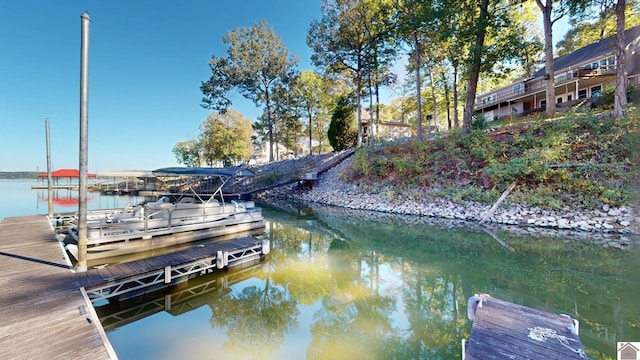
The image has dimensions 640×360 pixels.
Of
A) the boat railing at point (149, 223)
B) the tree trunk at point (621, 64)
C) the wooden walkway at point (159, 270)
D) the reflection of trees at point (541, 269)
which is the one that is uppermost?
the tree trunk at point (621, 64)

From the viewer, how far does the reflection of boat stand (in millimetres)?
7578

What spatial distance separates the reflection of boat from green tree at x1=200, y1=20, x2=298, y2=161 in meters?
20.8

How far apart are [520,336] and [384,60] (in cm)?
2226

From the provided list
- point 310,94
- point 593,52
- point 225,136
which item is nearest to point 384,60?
point 310,94

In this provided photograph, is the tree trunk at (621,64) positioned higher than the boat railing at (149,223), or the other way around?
the tree trunk at (621,64)

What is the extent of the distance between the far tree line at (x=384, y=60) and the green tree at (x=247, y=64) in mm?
105

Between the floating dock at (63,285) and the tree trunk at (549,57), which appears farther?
the tree trunk at (549,57)

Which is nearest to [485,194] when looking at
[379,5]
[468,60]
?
[468,60]

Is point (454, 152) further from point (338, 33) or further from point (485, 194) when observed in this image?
point (338, 33)

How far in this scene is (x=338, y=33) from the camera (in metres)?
21.6

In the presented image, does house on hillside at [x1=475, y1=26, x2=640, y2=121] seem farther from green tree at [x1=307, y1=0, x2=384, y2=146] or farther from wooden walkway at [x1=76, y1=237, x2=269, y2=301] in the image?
wooden walkway at [x1=76, y1=237, x2=269, y2=301]

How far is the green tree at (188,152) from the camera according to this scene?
49406 mm

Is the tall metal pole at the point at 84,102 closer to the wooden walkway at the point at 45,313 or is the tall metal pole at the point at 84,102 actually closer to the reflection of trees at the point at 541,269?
the wooden walkway at the point at 45,313

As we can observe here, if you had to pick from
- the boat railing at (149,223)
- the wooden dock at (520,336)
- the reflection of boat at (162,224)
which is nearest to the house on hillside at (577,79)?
the wooden dock at (520,336)
